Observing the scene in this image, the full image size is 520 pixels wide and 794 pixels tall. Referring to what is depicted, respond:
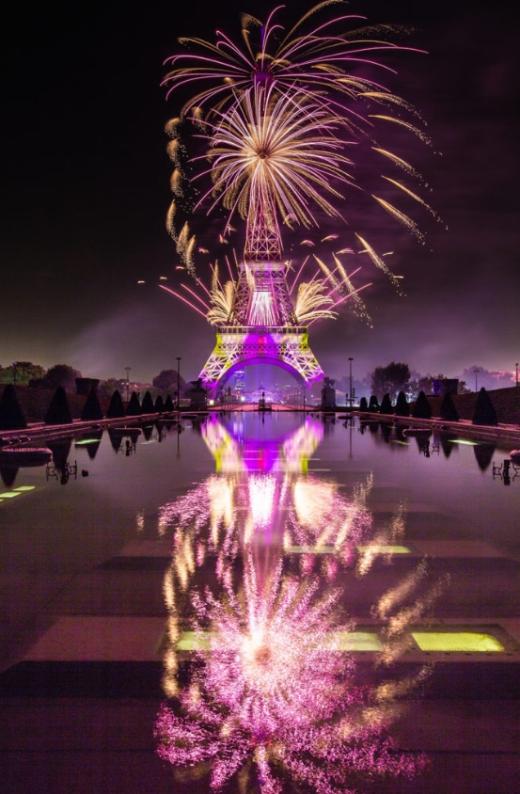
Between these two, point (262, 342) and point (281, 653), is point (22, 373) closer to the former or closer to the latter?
point (262, 342)

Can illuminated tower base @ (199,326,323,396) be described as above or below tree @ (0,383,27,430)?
above

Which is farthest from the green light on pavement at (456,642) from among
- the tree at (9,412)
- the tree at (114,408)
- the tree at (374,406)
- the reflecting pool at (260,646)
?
the tree at (374,406)

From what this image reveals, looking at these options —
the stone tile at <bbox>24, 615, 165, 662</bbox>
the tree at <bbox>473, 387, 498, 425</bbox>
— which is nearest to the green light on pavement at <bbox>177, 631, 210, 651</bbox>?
the stone tile at <bbox>24, 615, 165, 662</bbox>

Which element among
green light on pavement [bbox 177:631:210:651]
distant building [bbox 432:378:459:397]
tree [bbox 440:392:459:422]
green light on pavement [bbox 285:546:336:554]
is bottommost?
green light on pavement [bbox 177:631:210:651]

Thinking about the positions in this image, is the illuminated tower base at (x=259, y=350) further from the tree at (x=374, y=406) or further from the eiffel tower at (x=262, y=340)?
the tree at (x=374, y=406)

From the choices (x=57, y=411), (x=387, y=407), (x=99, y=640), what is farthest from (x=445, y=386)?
(x=99, y=640)

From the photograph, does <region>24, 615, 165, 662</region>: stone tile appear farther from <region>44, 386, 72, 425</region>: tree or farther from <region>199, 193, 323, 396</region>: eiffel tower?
<region>199, 193, 323, 396</region>: eiffel tower

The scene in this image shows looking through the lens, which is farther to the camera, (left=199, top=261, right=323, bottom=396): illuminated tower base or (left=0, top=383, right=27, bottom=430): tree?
(left=199, top=261, right=323, bottom=396): illuminated tower base
